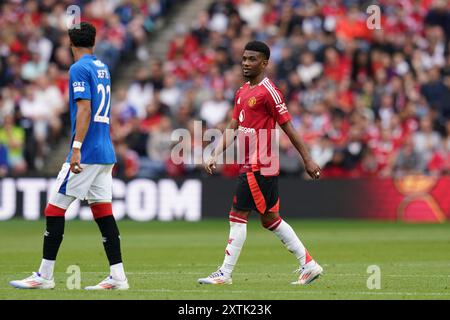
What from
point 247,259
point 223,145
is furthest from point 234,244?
point 247,259

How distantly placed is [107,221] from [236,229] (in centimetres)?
150

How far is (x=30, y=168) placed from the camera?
26.0m

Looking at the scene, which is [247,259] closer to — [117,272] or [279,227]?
[279,227]

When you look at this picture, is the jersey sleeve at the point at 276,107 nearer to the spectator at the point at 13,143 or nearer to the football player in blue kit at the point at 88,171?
the football player in blue kit at the point at 88,171

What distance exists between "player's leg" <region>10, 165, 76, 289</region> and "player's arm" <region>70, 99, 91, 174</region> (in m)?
0.33

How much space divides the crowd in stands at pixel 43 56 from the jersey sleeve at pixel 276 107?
13905 mm

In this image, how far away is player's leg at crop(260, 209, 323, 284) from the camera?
11.9 meters

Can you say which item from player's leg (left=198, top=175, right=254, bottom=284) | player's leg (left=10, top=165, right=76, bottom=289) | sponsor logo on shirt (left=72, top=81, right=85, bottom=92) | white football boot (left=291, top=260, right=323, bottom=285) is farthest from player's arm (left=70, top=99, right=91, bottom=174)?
white football boot (left=291, top=260, right=323, bottom=285)

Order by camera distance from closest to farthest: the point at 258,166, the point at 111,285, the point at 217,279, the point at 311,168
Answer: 1. the point at 111,285
2. the point at 311,168
3. the point at 217,279
4. the point at 258,166

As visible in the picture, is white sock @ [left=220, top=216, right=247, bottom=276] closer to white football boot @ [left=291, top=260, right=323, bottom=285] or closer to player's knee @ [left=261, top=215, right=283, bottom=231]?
player's knee @ [left=261, top=215, right=283, bottom=231]

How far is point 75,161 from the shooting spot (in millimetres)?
10758

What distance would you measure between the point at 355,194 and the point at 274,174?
12.8 meters
